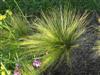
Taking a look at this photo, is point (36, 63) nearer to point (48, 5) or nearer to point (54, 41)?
point (54, 41)

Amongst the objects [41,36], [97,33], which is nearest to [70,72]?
[41,36]

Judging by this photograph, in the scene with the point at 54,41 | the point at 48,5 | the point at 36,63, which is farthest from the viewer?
the point at 48,5

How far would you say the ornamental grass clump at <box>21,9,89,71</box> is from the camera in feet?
10.9

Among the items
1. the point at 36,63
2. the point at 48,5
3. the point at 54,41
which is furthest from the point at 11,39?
the point at 48,5

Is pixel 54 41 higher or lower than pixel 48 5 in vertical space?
lower

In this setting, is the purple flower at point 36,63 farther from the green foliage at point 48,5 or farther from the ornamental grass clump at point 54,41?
the green foliage at point 48,5

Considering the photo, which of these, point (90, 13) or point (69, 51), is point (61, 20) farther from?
point (90, 13)

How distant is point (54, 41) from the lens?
11.3ft

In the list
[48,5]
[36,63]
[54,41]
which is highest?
[48,5]

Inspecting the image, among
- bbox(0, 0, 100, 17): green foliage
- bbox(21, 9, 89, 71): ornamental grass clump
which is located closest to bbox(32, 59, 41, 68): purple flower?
bbox(21, 9, 89, 71): ornamental grass clump

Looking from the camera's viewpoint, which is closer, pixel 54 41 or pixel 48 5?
pixel 54 41

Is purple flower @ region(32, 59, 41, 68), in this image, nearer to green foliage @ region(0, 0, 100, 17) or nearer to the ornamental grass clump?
the ornamental grass clump

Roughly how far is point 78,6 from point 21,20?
102cm

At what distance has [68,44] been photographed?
11.4 feet
